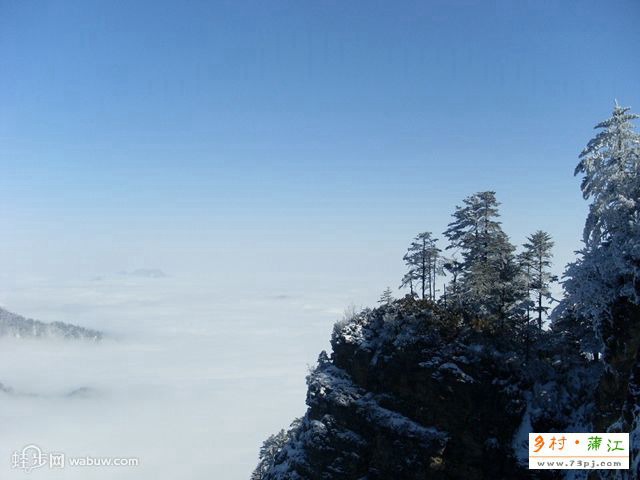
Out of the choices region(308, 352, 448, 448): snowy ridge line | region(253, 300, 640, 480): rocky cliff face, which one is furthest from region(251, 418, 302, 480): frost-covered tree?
region(308, 352, 448, 448): snowy ridge line

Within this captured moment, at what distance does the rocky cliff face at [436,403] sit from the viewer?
29328 mm

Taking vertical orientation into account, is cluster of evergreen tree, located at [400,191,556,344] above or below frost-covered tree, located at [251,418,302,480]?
above

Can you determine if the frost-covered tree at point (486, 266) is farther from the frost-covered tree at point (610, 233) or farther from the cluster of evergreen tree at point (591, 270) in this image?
the frost-covered tree at point (610, 233)

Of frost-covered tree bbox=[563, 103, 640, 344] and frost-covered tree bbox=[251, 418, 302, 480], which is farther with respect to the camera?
frost-covered tree bbox=[251, 418, 302, 480]

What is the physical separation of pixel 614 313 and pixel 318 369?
86.6ft

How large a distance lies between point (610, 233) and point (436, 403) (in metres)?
17.9

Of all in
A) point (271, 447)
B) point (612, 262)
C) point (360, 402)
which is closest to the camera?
point (612, 262)

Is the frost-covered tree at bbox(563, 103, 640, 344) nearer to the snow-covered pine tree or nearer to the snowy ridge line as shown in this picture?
the snow-covered pine tree

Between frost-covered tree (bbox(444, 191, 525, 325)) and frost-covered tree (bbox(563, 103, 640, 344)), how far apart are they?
10020mm

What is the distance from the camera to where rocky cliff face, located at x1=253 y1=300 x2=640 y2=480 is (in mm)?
29328

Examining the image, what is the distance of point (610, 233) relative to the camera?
25.9m

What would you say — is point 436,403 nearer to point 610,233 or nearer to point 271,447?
point 610,233

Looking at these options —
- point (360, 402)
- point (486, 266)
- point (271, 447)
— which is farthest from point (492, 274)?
point (271, 447)

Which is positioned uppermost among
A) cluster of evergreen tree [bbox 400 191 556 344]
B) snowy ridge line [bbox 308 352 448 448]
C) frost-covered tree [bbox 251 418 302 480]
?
cluster of evergreen tree [bbox 400 191 556 344]
